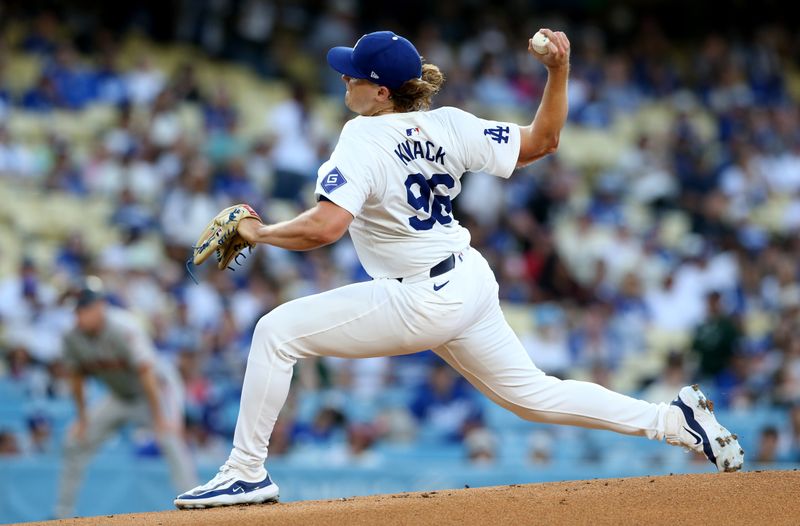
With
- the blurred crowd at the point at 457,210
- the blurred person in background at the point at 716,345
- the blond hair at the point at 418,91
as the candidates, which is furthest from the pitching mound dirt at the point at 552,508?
the blurred person in background at the point at 716,345

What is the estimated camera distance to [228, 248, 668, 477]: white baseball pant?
4.84 metres

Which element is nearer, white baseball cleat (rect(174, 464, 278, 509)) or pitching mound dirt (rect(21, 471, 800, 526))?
pitching mound dirt (rect(21, 471, 800, 526))

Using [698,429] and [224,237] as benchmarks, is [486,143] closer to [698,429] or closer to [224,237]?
[224,237]

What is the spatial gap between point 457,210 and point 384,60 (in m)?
8.86

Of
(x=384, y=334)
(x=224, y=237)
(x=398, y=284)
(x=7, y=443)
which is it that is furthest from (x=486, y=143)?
(x=7, y=443)

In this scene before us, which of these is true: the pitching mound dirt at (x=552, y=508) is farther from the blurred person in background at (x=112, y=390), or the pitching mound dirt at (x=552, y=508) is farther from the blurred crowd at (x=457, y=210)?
the blurred crowd at (x=457, y=210)

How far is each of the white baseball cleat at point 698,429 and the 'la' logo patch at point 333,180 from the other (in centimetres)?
185

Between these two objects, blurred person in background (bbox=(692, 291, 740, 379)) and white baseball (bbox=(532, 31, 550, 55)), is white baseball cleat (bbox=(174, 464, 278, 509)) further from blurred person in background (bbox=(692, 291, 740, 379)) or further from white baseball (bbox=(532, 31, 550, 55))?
blurred person in background (bbox=(692, 291, 740, 379))

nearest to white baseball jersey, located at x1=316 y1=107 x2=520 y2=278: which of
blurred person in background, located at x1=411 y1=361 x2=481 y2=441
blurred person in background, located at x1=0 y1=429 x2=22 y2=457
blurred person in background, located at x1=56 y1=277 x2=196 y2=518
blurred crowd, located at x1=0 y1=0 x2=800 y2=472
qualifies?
blurred person in background, located at x1=56 y1=277 x2=196 y2=518

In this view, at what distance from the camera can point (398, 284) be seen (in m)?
4.88

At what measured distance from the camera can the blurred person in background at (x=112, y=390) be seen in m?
8.92

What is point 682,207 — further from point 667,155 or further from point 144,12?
point 144,12

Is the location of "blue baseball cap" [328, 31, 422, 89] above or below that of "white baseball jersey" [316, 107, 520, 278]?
above

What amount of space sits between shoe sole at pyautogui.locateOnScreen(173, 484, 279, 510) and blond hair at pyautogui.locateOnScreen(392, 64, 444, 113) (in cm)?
173
